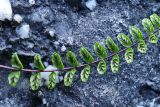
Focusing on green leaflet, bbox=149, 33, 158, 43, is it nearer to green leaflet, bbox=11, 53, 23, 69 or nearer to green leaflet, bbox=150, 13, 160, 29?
green leaflet, bbox=150, 13, 160, 29

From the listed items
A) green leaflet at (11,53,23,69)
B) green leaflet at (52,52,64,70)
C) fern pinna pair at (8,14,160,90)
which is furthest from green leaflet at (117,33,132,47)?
green leaflet at (11,53,23,69)

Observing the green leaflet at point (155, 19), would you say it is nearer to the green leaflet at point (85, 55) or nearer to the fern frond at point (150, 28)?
the fern frond at point (150, 28)

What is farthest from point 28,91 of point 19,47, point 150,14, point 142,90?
point 150,14

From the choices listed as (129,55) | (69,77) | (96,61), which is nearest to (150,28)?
(129,55)

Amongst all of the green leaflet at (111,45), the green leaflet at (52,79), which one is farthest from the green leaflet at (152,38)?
the green leaflet at (52,79)

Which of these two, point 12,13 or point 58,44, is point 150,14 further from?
point 12,13

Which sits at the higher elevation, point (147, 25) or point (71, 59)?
point (147, 25)

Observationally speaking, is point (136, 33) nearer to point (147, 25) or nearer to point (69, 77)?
point (147, 25)

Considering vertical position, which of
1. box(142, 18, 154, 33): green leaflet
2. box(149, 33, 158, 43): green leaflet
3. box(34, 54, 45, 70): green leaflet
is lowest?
box(34, 54, 45, 70): green leaflet
